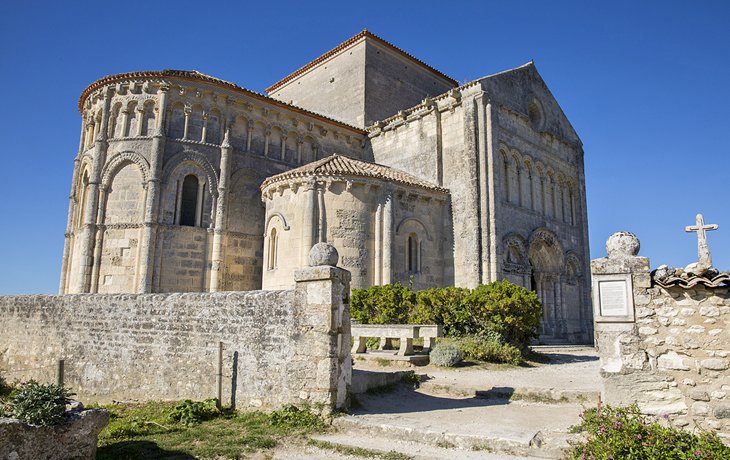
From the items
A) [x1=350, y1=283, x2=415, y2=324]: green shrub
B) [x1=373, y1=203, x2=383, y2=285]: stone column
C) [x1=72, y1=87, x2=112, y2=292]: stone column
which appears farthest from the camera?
[x1=72, y1=87, x2=112, y2=292]: stone column

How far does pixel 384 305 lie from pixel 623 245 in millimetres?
8639

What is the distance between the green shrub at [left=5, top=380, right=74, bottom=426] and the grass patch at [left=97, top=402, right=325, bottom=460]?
1044mm

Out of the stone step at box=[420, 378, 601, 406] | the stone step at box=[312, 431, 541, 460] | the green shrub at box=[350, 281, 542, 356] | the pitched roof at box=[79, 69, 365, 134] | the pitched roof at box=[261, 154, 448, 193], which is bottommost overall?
the stone step at box=[312, 431, 541, 460]

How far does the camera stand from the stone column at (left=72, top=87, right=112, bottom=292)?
1759cm

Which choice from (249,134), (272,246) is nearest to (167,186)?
(249,134)

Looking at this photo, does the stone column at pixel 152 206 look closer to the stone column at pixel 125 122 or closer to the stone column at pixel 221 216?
the stone column at pixel 125 122

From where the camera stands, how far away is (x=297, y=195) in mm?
17156

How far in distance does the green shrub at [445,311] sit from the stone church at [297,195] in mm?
2915

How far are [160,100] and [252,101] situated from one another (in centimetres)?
352

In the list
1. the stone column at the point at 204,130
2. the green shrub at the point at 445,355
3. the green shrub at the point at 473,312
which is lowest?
the green shrub at the point at 445,355

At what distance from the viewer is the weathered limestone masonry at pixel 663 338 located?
18.9 feet

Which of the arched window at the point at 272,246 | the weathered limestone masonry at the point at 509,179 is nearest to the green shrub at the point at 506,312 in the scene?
the weathered limestone masonry at the point at 509,179

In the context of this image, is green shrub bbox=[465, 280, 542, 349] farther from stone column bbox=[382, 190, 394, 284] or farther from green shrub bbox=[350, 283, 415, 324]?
stone column bbox=[382, 190, 394, 284]

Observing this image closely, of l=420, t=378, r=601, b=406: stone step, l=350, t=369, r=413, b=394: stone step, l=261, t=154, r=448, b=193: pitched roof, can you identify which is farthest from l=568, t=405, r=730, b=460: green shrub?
l=261, t=154, r=448, b=193: pitched roof
